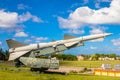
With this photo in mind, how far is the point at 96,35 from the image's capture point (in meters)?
26.7

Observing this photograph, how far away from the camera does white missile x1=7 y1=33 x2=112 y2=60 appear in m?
26.5

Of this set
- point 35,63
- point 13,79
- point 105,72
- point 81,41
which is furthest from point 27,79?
point 105,72

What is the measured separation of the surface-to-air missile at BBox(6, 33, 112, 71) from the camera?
A: 2650 centimetres

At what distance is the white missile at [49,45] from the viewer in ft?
87.1

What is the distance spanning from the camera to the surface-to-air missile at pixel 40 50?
86.9 feet

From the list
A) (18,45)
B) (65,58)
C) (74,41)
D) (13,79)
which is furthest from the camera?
(65,58)

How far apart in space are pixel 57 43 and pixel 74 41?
188 centimetres

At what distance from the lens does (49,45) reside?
2709 centimetres

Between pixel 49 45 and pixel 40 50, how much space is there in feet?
4.09

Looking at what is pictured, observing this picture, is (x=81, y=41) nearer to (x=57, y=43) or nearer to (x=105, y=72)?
(x=57, y=43)

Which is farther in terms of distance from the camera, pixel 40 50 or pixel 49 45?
pixel 40 50

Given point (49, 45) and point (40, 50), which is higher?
point (49, 45)

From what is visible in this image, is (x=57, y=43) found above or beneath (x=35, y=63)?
above

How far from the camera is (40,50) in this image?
2753 centimetres
